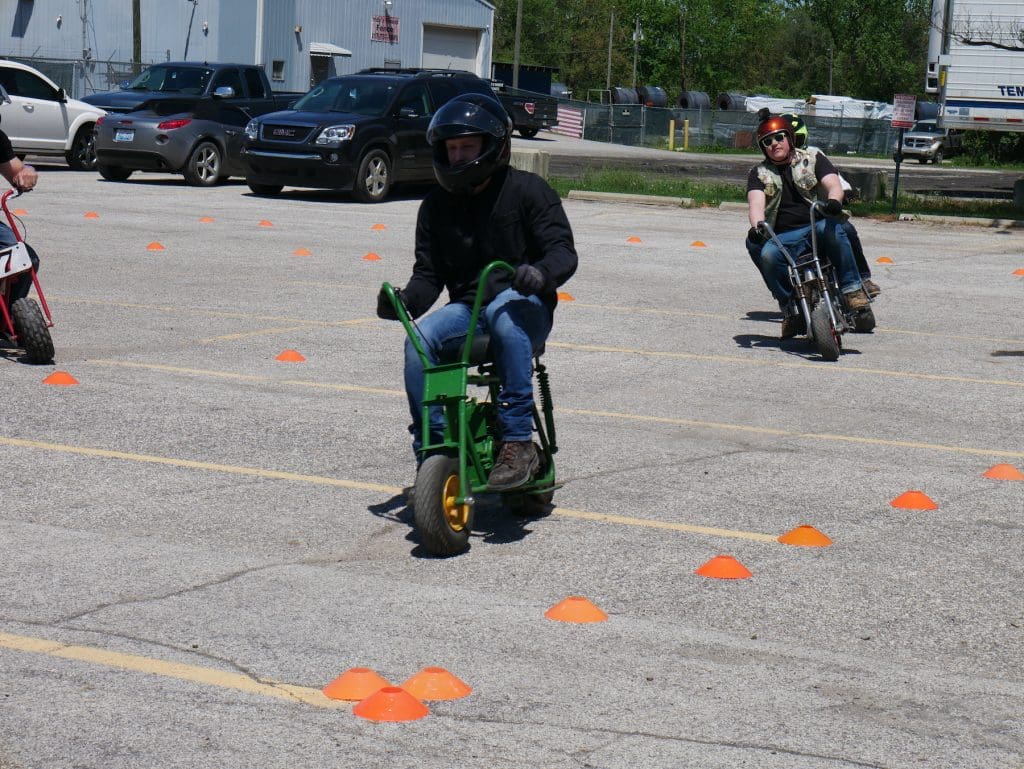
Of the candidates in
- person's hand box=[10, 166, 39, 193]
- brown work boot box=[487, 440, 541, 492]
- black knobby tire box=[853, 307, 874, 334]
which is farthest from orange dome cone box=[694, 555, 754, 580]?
black knobby tire box=[853, 307, 874, 334]

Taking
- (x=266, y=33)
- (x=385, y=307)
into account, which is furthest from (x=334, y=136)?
(x=266, y=33)

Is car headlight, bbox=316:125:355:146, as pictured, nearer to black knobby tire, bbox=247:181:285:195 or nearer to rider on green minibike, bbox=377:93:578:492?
black knobby tire, bbox=247:181:285:195

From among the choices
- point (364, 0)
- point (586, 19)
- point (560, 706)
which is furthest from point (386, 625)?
point (586, 19)

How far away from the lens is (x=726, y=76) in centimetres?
10556

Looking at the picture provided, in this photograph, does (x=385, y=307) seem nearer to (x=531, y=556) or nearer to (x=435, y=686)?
(x=531, y=556)

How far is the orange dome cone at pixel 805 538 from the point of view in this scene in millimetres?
5977

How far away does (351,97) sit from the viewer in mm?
22625

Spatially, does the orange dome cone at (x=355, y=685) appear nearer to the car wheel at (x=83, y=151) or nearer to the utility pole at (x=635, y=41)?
the car wheel at (x=83, y=151)

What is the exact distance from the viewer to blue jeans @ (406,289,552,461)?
5.88 meters

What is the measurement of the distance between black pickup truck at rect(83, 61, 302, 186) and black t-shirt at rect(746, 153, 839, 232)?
13.2 m

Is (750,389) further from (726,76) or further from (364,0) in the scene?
(726,76)

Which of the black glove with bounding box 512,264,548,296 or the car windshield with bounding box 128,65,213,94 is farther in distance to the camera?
the car windshield with bounding box 128,65,213,94

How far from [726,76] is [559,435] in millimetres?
101048

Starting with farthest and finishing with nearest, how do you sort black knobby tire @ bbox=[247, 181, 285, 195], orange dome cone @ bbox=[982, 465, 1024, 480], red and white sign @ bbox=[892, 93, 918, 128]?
red and white sign @ bbox=[892, 93, 918, 128]
black knobby tire @ bbox=[247, 181, 285, 195]
orange dome cone @ bbox=[982, 465, 1024, 480]
